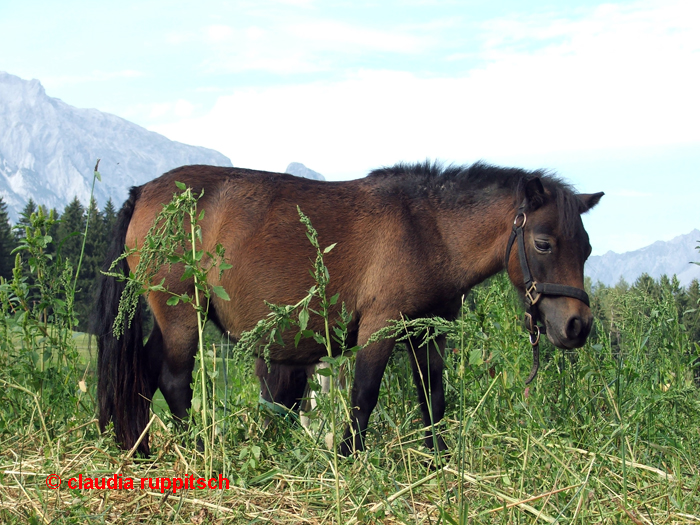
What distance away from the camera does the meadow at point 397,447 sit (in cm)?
262

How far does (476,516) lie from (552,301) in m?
2.05

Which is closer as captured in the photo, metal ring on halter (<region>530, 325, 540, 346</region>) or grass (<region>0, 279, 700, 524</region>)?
grass (<region>0, 279, 700, 524</region>)

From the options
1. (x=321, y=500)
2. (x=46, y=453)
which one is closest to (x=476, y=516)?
(x=321, y=500)

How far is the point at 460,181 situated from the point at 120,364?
116 inches

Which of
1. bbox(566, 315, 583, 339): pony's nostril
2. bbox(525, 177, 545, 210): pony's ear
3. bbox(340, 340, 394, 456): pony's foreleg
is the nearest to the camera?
bbox(566, 315, 583, 339): pony's nostril

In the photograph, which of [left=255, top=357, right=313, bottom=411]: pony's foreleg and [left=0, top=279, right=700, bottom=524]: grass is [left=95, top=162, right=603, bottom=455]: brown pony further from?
[left=255, top=357, right=313, bottom=411]: pony's foreleg

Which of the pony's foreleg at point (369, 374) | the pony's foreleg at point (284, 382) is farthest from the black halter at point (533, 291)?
the pony's foreleg at point (284, 382)

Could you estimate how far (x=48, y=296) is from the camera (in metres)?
3.99

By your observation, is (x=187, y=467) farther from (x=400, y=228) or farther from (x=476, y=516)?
(x=400, y=228)

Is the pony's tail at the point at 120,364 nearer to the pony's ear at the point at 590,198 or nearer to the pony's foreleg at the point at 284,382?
the pony's foreleg at the point at 284,382

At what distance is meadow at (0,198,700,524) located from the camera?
8.59 ft

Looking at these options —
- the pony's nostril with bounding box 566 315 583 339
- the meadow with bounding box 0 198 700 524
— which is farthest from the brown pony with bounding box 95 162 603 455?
the meadow with bounding box 0 198 700 524

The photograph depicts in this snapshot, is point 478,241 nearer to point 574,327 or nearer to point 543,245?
point 543,245

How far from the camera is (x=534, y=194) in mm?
4434
